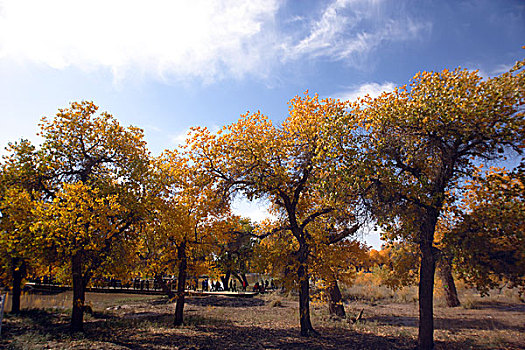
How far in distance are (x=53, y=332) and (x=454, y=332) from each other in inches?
625

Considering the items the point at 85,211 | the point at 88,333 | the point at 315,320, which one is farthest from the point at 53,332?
the point at 315,320

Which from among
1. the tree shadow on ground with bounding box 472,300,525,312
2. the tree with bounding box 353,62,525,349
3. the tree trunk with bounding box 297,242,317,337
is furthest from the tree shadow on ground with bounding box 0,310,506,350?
the tree shadow on ground with bounding box 472,300,525,312

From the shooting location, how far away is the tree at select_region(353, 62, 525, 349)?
8.30 metres

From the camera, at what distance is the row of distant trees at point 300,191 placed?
8984mm

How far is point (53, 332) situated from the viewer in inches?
464

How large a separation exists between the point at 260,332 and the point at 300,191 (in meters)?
6.12

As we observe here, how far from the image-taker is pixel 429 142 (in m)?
9.52

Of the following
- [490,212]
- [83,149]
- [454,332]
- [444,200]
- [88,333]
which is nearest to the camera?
[490,212]

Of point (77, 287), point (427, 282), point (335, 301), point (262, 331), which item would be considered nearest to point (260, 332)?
point (262, 331)

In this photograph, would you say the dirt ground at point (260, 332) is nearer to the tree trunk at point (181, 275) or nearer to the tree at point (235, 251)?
the tree trunk at point (181, 275)

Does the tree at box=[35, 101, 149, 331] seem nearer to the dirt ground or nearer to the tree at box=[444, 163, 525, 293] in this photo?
the dirt ground

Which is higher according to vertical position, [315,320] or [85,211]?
[85,211]

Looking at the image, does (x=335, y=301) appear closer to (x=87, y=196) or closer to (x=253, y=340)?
(x=253, y=340)

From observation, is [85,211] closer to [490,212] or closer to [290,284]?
[290,284]
